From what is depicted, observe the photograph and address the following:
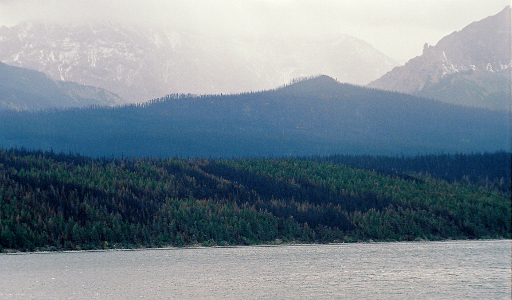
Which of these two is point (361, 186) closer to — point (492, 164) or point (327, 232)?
point (327, 232)

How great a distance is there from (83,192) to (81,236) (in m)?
20.2

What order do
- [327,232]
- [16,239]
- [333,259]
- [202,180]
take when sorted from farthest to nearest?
1. [202,180]
2. [327,232]
3. [16,239]
4. [333,259]

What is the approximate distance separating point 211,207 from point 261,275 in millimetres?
47856

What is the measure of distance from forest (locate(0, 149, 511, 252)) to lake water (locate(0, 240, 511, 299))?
12.3m

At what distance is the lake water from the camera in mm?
30938

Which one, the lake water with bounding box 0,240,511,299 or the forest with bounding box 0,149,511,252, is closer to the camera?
the lake water with bounding box 0,240,511,299

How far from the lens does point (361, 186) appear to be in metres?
116

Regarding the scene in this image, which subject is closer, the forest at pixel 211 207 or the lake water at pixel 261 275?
the lake water at pixel 261 275

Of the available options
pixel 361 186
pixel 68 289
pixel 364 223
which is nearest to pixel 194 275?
pixel 68 289

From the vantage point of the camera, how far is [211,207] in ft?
281

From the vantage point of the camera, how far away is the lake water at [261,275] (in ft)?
102

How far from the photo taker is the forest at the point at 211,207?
6656 centimetres

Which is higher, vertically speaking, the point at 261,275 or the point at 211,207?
the point at 261,275

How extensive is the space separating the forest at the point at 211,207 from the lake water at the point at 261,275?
1234 cm
